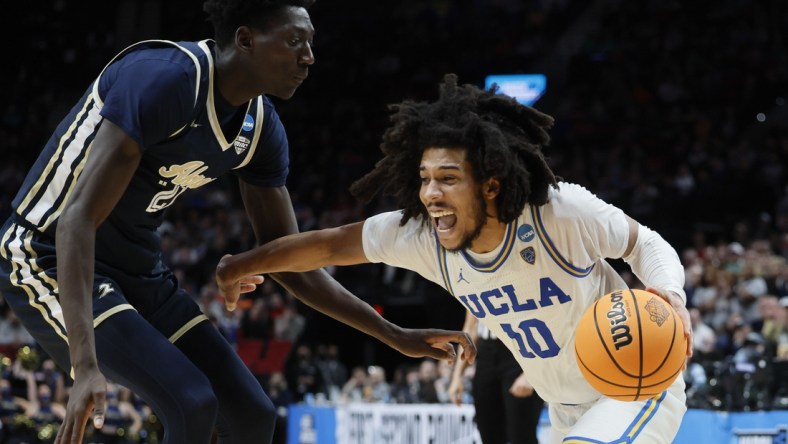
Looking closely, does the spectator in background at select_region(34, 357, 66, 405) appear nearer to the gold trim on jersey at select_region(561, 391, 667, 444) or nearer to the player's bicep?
the player's bicep

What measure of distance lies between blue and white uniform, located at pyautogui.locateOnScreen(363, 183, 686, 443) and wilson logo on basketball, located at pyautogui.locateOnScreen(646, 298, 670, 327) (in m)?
0.39

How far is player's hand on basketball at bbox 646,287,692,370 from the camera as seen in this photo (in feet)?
11.3

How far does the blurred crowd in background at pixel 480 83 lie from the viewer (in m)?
11.1

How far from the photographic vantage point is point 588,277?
153 inches

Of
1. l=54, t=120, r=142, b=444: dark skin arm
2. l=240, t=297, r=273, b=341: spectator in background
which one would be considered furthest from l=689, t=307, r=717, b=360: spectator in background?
l=54, t=120, r=142, b=444: dark skin arm

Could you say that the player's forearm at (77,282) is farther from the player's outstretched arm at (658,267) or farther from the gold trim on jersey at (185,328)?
the player's outstretched arm at (658,267)

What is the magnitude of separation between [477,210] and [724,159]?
1164cm

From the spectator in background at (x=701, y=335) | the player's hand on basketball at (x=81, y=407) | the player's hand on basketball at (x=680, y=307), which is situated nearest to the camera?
the player's hand on basketball at (x=81, y=407)

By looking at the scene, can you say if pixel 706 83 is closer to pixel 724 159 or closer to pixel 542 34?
pixel 724 159

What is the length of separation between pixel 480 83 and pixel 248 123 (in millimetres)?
15924

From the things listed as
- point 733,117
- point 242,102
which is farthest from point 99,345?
point 733,117

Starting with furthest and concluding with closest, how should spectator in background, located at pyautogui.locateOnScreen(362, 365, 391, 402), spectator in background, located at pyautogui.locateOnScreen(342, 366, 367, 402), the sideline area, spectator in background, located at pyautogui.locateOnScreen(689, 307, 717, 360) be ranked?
spectator in background, located at pyautogui.locateOnScreen(342, 366, 367, 402), spectator in background, located at pyautogui.locateOnScreen(362, 365, 391, 402), spectator in background, located at pyautogui.locateOnScreen(689, 307, 717, 360), the sideline area

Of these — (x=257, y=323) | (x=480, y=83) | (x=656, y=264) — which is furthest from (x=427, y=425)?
(x=480, y=83)

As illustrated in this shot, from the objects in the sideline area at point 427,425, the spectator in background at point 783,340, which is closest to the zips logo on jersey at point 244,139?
the sideline area at point 427,425
